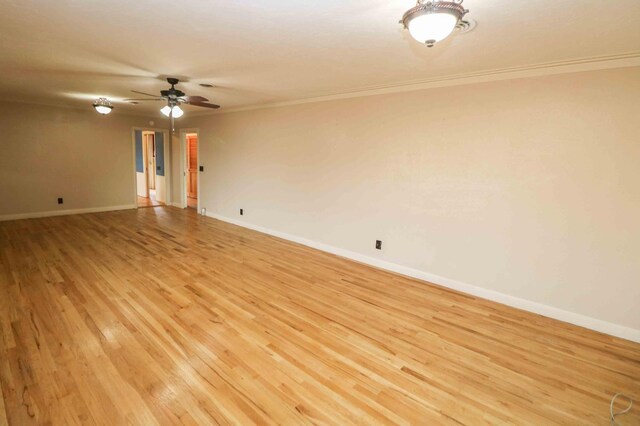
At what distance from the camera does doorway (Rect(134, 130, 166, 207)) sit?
850 cm

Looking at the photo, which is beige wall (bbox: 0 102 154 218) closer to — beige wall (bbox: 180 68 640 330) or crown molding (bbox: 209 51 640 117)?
beige wall (bbox: 180 68 640 330)

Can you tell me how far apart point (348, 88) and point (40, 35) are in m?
3.19

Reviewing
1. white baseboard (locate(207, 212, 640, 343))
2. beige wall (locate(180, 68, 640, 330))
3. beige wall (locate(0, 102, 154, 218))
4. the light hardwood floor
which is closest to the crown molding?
beige wall (locate(180, 68, 640, 330))

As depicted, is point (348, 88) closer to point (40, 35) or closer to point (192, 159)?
point (40, 35)

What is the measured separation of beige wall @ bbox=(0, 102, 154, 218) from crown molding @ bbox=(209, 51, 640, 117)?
5611 millimetres

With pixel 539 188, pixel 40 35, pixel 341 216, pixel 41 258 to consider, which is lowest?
pixel 41 258

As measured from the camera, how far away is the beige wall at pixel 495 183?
2783 mm

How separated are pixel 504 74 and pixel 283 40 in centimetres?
229

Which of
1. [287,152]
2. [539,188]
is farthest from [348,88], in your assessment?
[539,188]

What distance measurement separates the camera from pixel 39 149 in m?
6.39

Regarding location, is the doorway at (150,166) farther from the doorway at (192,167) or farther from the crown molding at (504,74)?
the crown molding at (504,74)

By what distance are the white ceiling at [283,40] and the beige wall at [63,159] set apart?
298 cm

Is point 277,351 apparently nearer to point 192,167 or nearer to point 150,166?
point 192,167

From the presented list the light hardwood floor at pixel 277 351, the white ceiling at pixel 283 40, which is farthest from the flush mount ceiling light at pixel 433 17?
the light hardwood floor at pixel 277 351
